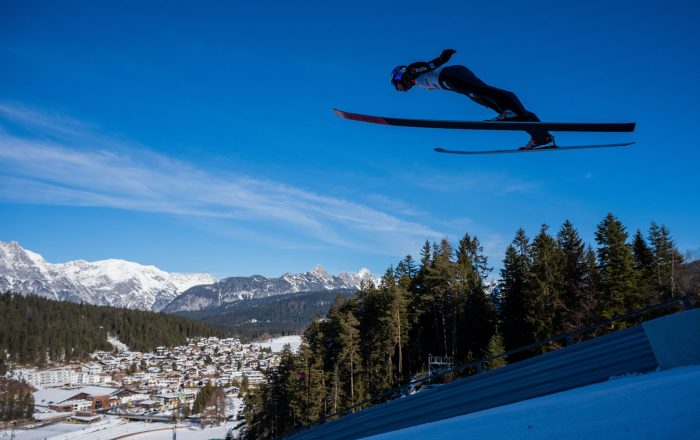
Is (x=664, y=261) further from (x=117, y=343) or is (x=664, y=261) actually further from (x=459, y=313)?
(x=117, y=343)

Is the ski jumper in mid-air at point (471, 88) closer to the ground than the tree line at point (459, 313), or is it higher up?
higher up

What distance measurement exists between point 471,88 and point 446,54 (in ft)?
1.97

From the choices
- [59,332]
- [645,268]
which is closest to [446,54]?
[645,268]

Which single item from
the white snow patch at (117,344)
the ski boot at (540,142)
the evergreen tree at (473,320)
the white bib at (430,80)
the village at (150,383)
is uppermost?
the white bib at (430,80)

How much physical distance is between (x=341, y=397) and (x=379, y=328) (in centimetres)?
565

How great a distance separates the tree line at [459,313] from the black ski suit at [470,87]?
19162mm

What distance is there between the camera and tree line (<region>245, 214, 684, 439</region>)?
25.8 meters

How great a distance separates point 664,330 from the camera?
6934mm

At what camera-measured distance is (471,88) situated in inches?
238

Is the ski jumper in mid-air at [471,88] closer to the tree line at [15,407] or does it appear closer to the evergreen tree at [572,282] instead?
the evergreen tree at [572,282]

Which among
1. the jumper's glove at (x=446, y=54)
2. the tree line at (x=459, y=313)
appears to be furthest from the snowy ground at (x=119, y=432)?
the jumper's glove at (x=446, y=54)

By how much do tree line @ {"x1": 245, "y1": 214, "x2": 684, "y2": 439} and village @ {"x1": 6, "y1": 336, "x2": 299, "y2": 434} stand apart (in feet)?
153

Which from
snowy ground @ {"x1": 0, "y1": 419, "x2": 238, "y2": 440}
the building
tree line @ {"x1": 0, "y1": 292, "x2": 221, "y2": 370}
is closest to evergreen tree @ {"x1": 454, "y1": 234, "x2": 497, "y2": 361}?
snowy ground @ {"x1": 0, "y1": 419, "x2": 238, "y2": 440}

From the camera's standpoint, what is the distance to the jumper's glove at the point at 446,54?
5777 millimetres
